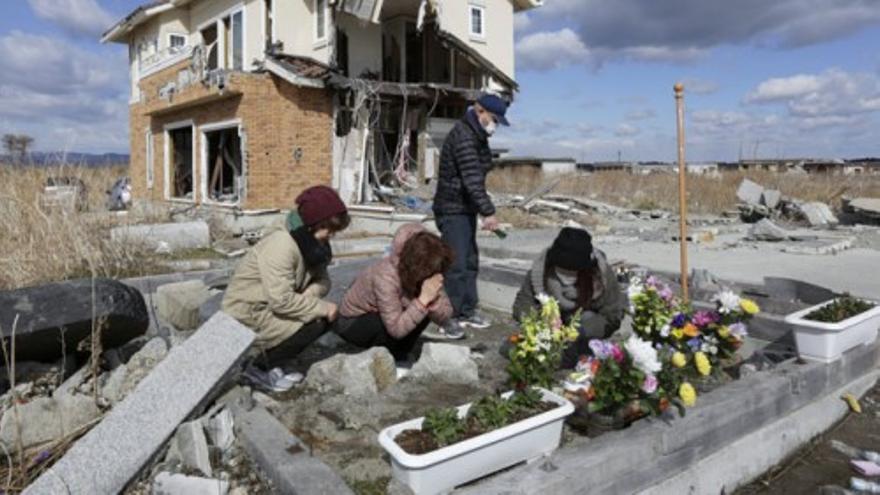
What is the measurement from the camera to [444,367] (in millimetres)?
3891

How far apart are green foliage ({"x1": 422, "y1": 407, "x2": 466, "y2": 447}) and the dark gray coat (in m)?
1.62

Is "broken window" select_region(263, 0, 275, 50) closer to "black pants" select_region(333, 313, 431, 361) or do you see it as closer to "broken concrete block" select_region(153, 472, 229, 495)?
"black pants" select_region(333, 313, 431, 361)

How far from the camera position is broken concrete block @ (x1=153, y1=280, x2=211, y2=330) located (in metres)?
5.00

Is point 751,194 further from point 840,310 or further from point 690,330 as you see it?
point 690,330

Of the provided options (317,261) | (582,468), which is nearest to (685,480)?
(582,468)

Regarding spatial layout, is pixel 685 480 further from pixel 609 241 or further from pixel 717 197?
pixel 717 197

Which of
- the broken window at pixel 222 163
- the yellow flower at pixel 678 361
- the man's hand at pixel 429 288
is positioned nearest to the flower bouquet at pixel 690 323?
the yellow flower at pixel 678 361

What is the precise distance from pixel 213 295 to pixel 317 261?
234 cm

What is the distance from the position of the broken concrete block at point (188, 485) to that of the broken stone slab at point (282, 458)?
0.19 metres

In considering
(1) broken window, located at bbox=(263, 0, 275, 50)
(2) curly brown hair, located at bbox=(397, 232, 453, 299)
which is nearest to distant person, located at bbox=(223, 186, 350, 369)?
(2) curly brown hair, located at bbox=(397, 232, 453, 299)

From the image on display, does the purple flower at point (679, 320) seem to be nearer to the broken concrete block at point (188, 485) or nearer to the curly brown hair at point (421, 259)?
the curly brown hair at point (421, 259)

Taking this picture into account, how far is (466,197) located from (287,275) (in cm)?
203

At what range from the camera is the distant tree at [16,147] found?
6447 millimetres

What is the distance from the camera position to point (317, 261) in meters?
3.69
